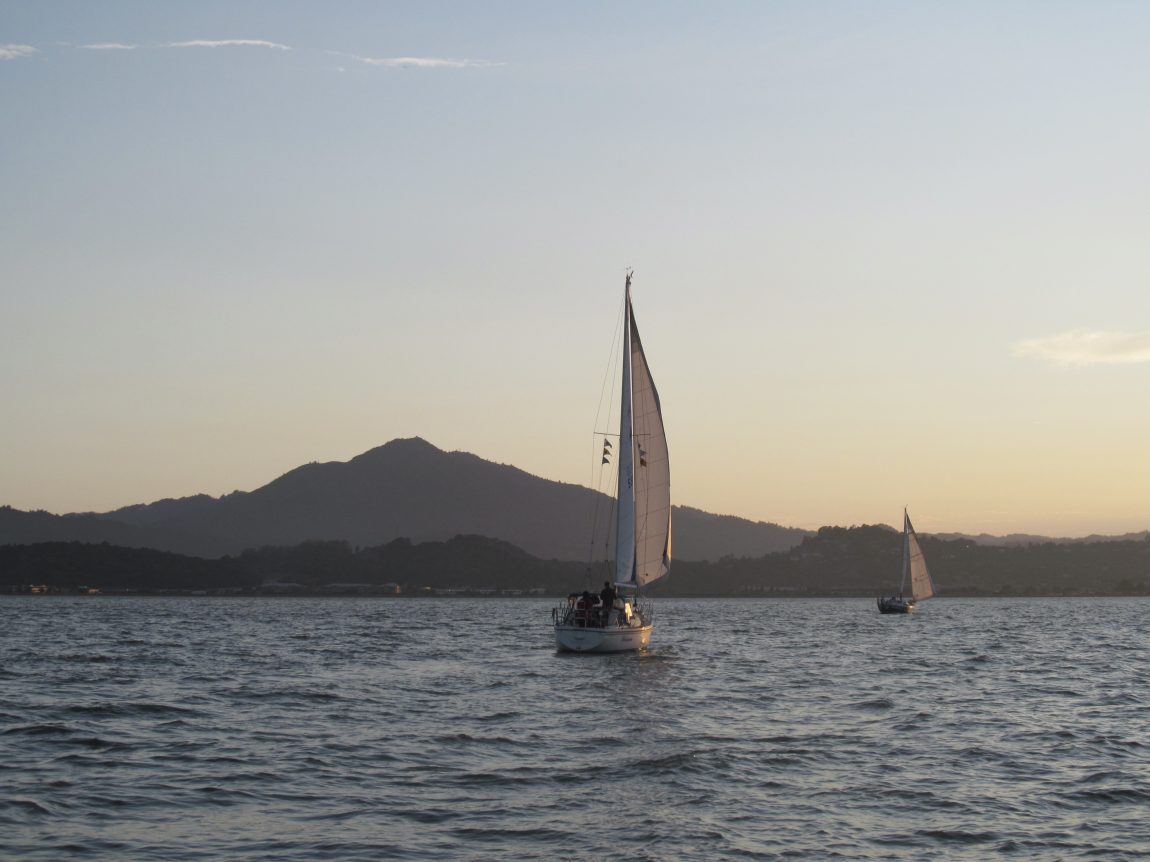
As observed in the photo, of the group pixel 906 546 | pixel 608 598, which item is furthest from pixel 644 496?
pixel 906 546

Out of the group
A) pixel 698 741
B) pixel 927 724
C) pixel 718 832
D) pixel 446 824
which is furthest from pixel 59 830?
pixel 927 724

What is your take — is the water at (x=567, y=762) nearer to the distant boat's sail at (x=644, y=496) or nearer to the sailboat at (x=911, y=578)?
the distant boat's sail at (x=644, y=496)

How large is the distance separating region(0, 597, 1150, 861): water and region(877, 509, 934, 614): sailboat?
92.9 m

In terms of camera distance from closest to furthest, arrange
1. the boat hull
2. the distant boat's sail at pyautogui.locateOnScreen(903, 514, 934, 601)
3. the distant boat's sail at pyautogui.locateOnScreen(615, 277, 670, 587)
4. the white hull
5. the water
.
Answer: the water → the white hull → the distant boat's sail at pyautogui.locateOnScreen(615, 277, 670, 587) → the boat hull → the distant boat's sail at pyautogui.locateOnScreen(903, 514, 934, 601)

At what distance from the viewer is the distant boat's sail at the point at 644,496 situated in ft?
182

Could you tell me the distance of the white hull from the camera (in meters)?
54.2

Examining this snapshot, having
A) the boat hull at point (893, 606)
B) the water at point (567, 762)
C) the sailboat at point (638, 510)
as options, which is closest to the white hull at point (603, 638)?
the sailboat at point (638, 510)

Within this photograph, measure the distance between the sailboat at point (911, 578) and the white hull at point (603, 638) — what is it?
307 ft

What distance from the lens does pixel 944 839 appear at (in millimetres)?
19797

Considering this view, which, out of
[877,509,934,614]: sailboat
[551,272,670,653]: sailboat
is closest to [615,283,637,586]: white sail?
[551,272,670,653]: sailboat

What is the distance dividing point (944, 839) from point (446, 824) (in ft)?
25.7

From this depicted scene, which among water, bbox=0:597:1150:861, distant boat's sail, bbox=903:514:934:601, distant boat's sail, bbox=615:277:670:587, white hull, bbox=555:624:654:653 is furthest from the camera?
distant boat's sail, bbox=903:514:934:601

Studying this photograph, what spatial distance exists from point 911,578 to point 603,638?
107m

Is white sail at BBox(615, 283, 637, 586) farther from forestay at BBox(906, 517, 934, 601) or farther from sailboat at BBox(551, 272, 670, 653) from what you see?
forestay at BBox(906, 517, 934, 601)
